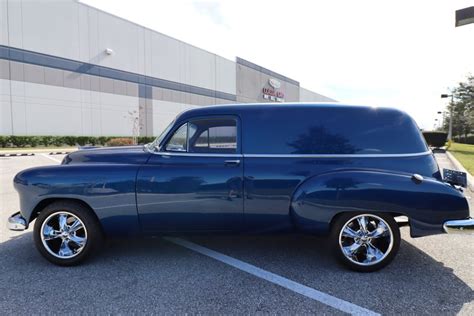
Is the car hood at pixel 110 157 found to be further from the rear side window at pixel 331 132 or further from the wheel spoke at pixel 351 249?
the wheel spoke at pixel 351 249

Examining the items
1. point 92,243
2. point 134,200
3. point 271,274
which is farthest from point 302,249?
point 92,243

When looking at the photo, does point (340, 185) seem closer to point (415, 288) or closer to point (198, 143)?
point (415, 288)

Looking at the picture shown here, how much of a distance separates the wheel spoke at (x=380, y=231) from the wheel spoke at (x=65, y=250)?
3359mm

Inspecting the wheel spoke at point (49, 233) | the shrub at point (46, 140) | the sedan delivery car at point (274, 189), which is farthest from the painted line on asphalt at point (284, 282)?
the shrub at point (46, 140)

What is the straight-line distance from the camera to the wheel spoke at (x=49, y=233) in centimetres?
345

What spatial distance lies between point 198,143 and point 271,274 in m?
1.65

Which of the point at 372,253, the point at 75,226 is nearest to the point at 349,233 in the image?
the point at 372,253

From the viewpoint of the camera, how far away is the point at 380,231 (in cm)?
335

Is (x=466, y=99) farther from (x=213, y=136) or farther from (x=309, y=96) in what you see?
Answer: (x=213, y=136)

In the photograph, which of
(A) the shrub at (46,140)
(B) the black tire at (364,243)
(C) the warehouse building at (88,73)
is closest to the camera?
(B) the black tire at (364,243)

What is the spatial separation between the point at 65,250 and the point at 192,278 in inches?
60.6

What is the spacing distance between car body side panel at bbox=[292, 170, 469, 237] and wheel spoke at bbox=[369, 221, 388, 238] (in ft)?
0.68

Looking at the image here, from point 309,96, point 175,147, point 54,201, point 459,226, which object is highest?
point 309,96

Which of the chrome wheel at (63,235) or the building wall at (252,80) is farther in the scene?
the building wall at (252,80)
